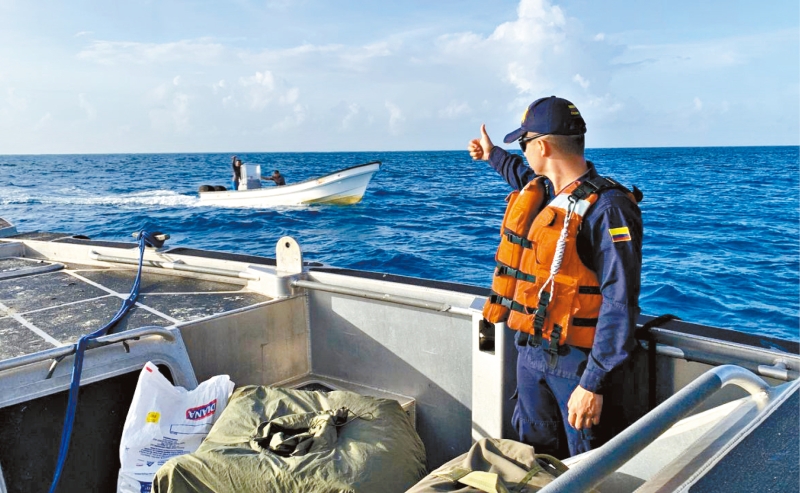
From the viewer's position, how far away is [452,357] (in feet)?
11.4

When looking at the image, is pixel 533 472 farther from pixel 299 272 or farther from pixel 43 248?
pixel 43 248

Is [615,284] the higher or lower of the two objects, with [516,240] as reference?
lower

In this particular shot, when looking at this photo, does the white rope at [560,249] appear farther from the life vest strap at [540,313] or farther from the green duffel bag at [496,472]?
the green duffel bag at [496,472]

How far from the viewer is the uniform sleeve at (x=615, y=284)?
225 centimetres

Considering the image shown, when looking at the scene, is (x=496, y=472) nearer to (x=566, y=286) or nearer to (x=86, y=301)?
(x=566, y=286)

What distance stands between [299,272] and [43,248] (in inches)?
118

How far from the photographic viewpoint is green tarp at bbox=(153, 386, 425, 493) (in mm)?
2475

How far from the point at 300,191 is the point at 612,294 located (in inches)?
950

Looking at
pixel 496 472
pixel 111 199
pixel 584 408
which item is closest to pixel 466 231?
pixel 584 408

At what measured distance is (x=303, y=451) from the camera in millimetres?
2586

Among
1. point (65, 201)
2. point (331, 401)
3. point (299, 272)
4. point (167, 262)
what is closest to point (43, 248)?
point (167, 262)

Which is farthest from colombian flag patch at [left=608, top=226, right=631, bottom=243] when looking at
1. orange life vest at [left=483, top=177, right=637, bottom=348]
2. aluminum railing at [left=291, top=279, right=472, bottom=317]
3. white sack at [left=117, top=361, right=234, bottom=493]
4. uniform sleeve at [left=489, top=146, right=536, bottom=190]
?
white sack at [left=117, top=361, right=234, bottom=493]

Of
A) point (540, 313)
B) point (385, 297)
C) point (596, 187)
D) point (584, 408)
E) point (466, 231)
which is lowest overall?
point (466, 231)

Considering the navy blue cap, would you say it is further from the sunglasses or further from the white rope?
the white rope
